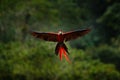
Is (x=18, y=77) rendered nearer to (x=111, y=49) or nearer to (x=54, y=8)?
(x=54, y=8)

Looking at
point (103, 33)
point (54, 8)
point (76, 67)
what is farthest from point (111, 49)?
point (76, 67)

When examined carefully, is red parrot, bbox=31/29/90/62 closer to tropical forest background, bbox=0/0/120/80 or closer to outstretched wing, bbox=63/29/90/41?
outstretched wing, bbox=63/29/90/41

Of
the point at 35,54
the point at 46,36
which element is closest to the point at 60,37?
the point at 46,36

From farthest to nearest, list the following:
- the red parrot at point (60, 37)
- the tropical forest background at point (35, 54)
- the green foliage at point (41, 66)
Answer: the green foliage at point (41, 66) → the tropical forest background at point (35, 54) → the red parrot at point (60, 37)

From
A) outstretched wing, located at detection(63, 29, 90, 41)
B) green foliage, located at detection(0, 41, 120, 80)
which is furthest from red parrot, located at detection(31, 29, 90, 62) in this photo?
green foliage, located at detection(0, 41, 120, 80)

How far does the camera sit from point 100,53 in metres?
14.3

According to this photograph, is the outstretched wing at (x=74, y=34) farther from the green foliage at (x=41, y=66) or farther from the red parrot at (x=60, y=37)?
the green foliage at (x=41, y=66)

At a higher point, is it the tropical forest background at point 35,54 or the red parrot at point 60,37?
the tropical forest background at point 35,54

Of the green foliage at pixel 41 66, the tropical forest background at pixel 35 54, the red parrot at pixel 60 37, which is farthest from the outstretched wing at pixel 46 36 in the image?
the green foliage at pixel 41 66

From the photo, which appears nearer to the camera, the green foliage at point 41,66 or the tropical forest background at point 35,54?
the tropical forest background at point 35,54

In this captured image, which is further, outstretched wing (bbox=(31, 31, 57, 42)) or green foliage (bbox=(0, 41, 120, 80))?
green foliage (bbox=(0, 41, 120, 80))

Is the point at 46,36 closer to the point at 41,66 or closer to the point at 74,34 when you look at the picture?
the point at 74,34

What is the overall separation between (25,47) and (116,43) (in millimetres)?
5849

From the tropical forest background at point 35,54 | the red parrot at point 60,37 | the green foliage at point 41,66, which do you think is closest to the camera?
the red parrot at point 60,37
